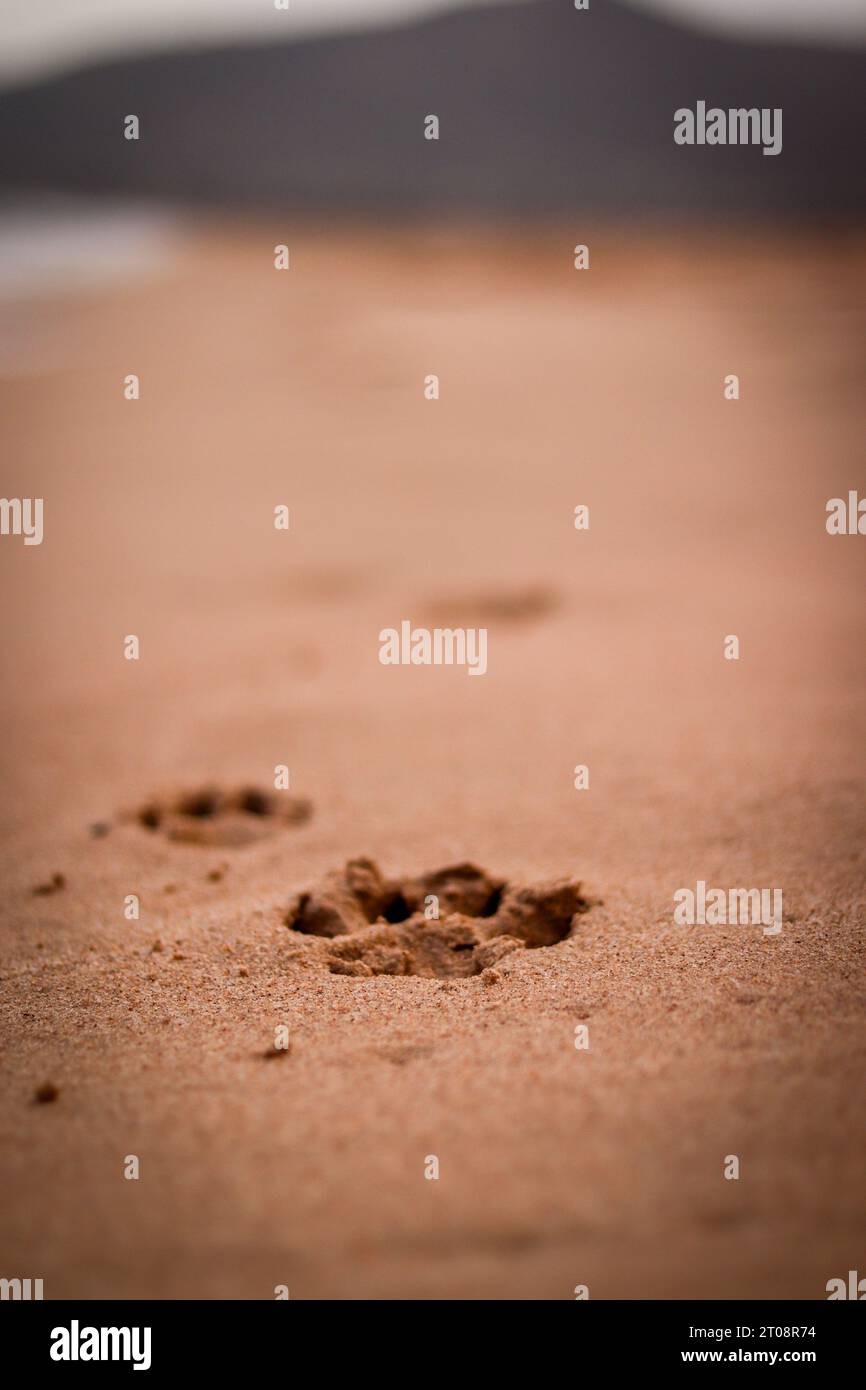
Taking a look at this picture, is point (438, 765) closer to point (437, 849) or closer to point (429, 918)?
point (437, 849)

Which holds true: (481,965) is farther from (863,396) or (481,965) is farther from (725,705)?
(863,396)

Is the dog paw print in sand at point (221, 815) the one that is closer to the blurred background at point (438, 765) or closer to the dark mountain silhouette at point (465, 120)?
the blurred background at point (438, 765)

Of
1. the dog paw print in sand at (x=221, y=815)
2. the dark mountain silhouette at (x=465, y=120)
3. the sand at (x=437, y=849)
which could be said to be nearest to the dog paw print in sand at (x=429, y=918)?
the sand at (x=437, y=849)

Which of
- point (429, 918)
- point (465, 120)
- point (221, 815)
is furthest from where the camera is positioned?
point (465, 120)

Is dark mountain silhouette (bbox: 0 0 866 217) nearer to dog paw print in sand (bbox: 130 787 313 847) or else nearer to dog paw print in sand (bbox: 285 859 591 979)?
dog paw print in sand (bbox: 130 787 313 847)

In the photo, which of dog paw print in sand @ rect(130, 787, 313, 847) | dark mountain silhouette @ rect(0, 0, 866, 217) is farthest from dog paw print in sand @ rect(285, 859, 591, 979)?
dark mountain silhouette @ rect(0, 0, 866, 217)

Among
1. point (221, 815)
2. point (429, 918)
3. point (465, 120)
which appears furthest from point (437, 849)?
point (465, 120)

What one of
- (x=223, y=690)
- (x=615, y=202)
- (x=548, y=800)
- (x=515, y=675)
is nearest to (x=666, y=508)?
(x=515, y=675)
